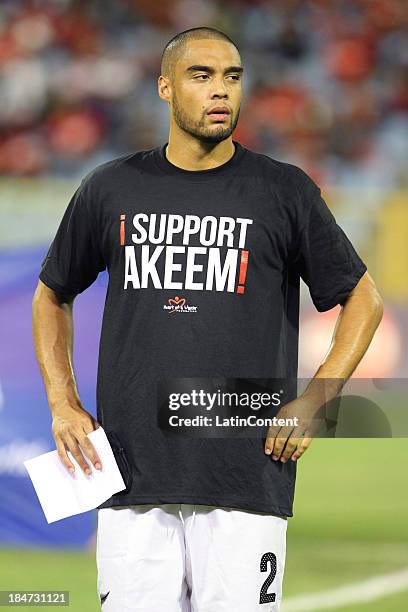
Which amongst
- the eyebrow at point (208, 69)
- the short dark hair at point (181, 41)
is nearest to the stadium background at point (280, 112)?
the short dark hair at point (181, 41)

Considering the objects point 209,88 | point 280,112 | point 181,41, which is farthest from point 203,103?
point 280,112

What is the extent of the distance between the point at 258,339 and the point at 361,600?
1.79 meters

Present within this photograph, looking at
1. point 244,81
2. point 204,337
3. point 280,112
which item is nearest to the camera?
point 204,337

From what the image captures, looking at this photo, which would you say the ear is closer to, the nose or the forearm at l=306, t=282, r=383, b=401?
the nose

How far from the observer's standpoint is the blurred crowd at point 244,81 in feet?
24.5

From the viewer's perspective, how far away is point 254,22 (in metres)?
8.05

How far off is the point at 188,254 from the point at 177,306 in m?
0.12

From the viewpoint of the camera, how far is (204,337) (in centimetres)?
236

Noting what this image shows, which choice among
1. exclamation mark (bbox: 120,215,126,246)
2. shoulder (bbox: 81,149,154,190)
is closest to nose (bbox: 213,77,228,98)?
shoulder (bbox: 81,149,154,190)

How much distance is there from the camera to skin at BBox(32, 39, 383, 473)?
92.9 inches

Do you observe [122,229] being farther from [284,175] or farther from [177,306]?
[284,175]

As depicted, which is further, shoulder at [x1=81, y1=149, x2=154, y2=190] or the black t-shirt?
shoulder at [x1=81, y1=149, x2=154, y2=190]

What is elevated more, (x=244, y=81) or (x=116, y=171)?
(x=244, y=81)

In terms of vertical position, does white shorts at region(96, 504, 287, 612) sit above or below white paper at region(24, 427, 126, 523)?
below
